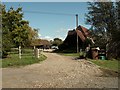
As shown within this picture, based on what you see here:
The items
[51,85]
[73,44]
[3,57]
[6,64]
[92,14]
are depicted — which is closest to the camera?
[51,85]

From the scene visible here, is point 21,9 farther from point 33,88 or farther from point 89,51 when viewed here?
point 33,88

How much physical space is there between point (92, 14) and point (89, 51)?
Answer: 12.8 metres

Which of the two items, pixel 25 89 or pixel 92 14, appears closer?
pixel 25 89

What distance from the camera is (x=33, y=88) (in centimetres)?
1338

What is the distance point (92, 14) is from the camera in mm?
46750

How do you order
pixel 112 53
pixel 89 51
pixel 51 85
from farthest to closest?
pixel 89 51, pixel 112 53, pixel 51 85

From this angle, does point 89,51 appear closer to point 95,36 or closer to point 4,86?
point 95,36

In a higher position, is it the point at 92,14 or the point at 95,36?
the point at 92,14

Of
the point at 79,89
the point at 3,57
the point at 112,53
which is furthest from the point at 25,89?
the point at 3,57

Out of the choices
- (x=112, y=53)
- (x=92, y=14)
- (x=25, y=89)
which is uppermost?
(x=92, y=14)

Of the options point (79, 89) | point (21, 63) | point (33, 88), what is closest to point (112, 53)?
point (79, 89)

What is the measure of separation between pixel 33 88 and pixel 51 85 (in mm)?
1149

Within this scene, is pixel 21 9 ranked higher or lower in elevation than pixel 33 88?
higher

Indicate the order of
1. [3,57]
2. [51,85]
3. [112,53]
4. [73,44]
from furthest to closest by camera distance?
[73,44] → [3,57] → [112,53] → [51,85]
